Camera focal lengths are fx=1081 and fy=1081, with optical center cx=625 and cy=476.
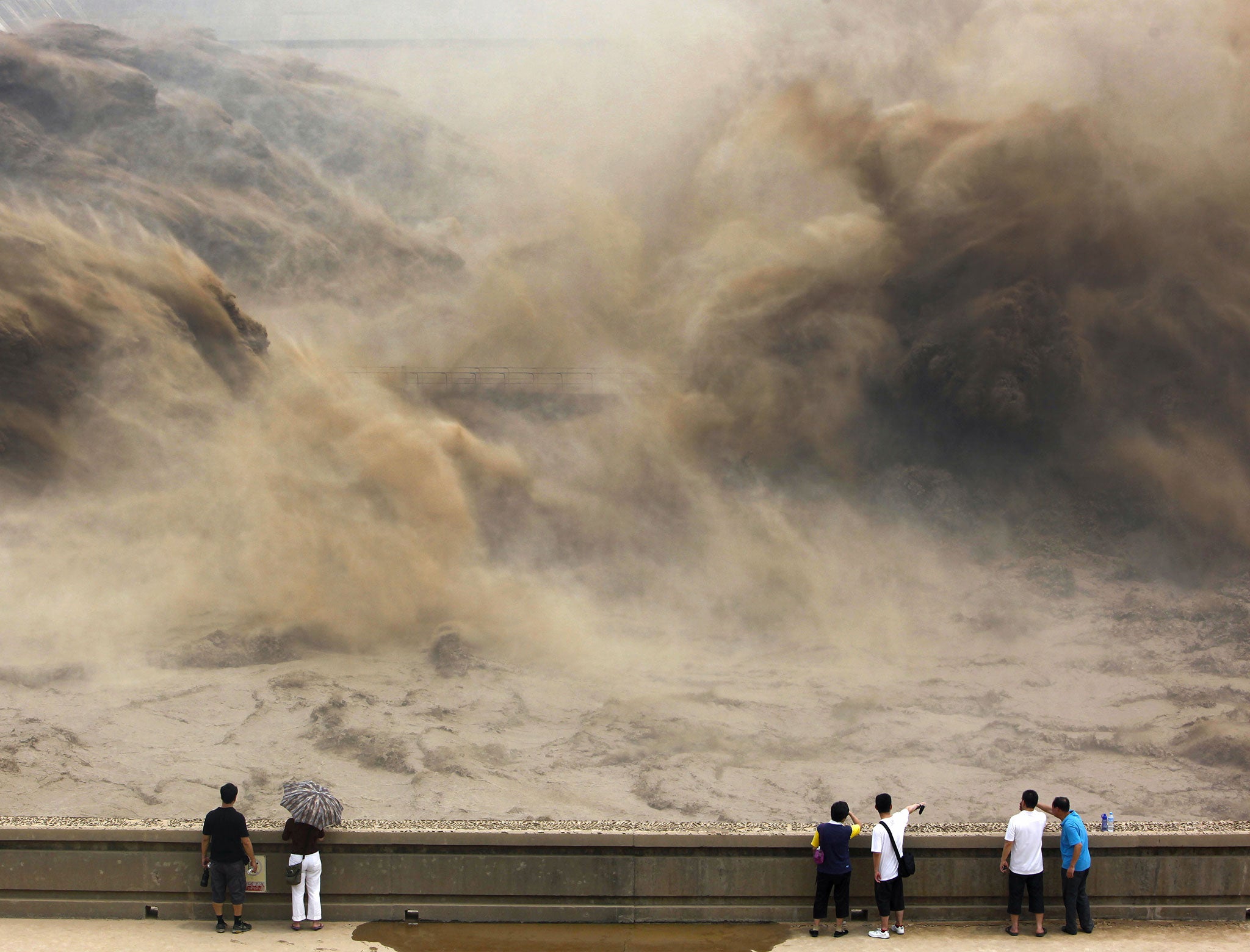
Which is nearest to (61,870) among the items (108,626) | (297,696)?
(297,696)

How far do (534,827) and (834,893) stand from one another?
7.99ft

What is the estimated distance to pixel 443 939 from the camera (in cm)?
828

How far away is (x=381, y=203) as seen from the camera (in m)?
32.7

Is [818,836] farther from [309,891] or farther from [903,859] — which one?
[309,891]

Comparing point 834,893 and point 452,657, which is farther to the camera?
point 452,657

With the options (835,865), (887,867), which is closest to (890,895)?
(887,867)

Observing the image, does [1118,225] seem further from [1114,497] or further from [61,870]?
[61,870]

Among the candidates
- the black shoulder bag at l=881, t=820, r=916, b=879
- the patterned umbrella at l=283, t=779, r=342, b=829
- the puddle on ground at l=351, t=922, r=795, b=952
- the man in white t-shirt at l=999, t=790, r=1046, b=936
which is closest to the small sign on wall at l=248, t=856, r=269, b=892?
the patterned umbrella at l=283, t=779, r=342, b=829

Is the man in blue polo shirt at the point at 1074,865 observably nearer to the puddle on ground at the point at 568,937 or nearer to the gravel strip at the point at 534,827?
the gravel strip at the point at 534,827

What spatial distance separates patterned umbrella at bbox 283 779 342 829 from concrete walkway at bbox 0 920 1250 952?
2.97 ft

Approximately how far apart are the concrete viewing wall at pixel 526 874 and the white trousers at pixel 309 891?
0.63 feet

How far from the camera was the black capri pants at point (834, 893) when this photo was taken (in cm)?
831

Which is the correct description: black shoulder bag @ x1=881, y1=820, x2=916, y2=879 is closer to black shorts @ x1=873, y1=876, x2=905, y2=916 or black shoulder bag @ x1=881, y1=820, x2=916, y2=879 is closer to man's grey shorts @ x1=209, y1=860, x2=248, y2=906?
black shorts @ x1=873, y1=876, x2=905, y2=916

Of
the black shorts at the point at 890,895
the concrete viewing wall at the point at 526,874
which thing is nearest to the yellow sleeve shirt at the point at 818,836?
the concrete viewing wall at the point at 526,874
